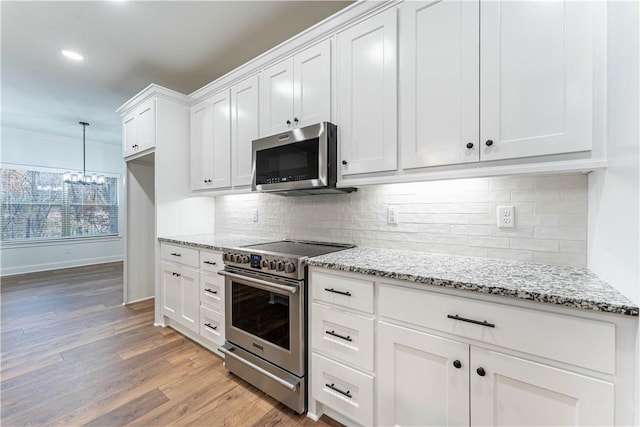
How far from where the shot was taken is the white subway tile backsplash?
4.48 ft

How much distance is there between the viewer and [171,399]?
1757mm

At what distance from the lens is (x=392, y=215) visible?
190cm

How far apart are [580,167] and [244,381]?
2.31 metres

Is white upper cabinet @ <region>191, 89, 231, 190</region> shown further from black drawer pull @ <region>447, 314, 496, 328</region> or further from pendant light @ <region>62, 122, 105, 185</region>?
pendant light @ <region>62, 122, 105, 185</region>

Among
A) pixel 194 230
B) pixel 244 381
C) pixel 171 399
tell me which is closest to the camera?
pixel 171 399

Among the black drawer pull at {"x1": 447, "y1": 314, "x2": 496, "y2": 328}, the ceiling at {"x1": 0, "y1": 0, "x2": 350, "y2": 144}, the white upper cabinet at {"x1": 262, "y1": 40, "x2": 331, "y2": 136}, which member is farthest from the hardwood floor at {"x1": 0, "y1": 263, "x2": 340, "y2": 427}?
the ceiling at {"x1": 0, "y1": 0, "x2": 350, "y2": 144}

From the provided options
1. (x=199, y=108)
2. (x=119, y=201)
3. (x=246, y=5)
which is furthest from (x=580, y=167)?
(x=119, y=201)

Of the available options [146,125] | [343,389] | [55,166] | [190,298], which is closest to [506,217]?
[343,389]

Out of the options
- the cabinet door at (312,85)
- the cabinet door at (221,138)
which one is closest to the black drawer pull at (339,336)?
the cabinet door at (312,85)

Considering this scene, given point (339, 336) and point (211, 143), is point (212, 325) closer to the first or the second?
point (339, 336)

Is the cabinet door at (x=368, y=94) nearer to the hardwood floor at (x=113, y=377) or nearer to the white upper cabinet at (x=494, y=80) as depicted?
the white upper cabinet at (x=494, y=80)

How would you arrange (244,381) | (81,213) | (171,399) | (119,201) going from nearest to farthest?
1. (171,399)
2. (244,381)
3. (81,213)
4. (119,201)

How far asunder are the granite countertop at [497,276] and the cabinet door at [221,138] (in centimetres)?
152

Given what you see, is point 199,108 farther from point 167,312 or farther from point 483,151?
point 483,151
